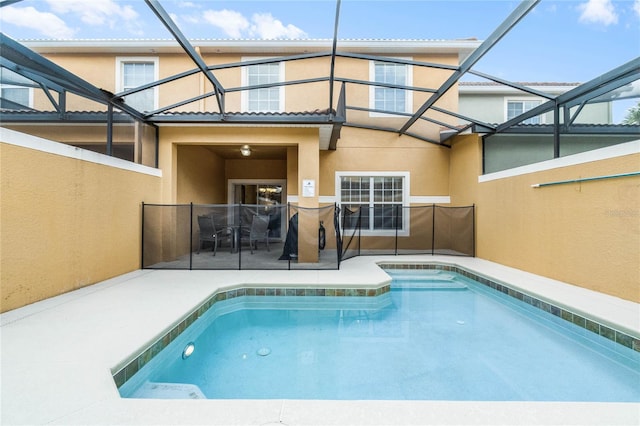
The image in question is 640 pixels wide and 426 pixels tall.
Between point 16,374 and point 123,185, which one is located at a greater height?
point 123,185

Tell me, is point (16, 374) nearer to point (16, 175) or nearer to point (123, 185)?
point (16, 175)

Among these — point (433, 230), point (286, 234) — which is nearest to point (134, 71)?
point (286, 234)

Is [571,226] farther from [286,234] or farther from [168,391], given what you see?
[168,391]

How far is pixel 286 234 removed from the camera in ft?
20.8

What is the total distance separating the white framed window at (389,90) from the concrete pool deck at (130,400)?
249 inches

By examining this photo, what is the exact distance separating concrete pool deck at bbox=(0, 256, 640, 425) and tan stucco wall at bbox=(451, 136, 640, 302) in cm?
51

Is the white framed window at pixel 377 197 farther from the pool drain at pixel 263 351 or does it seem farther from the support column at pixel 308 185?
the pool drain at pixel 263 351

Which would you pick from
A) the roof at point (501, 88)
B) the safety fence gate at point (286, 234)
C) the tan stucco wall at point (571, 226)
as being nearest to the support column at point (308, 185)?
the safety fence gate at point (286, 234)

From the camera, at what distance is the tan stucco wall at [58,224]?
327cm

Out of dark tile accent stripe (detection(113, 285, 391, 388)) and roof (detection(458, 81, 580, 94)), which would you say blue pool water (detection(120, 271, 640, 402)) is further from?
roof (detection(458, 81, 580, 94))

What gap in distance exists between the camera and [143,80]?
318 inches

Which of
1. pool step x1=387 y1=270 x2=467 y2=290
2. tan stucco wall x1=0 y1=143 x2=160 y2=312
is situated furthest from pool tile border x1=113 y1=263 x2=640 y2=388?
tan stucco wall x1=0 y1=143 x2=160 y2=312

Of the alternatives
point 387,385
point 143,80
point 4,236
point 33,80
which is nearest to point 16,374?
point 4,236

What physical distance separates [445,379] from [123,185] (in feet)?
18.6
